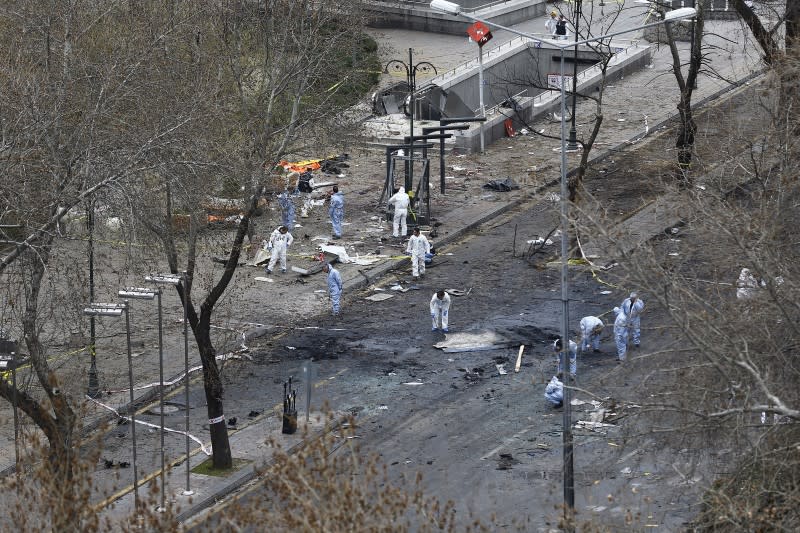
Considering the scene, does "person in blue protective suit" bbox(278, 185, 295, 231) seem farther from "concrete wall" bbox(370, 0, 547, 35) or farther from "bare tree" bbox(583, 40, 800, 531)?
"concrete wall" bbox(370, 0, 547, 35)

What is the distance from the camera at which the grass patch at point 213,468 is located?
2064 centimetres

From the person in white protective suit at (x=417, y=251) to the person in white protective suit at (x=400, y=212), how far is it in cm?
223

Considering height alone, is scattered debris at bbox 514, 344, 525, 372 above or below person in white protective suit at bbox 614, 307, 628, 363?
below

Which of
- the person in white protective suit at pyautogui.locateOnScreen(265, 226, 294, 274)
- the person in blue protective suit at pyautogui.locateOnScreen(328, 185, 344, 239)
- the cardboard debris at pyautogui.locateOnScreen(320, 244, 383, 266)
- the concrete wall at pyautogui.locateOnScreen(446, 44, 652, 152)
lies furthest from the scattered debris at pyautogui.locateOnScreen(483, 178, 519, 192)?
the person in white protective suit at pyautogui.locateOnScreen(265, 226, 294, 274)

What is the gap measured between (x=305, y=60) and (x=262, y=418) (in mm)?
5936

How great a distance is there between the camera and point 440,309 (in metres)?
26.6

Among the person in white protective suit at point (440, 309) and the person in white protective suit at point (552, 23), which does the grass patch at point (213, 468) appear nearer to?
the person in white protective suit at point (440, 309)

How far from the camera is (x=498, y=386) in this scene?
2403cm

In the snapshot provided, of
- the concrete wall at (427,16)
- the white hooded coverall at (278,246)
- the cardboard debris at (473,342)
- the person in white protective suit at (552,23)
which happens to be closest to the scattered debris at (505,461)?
the cardboard debris at (473,342)

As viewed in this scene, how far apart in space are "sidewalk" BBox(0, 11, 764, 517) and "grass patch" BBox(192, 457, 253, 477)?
0.13 meters

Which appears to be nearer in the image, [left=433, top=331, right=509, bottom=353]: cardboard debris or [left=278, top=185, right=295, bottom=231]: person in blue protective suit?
[left=433, top=331, right=509, bottom=353]: cardboard debris

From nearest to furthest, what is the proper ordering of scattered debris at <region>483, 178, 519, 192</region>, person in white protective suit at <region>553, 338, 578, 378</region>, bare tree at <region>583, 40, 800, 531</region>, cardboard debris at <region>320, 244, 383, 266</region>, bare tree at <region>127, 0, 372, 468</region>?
bare tree at <region>583, 40, 800, 531</region>
bare tree at <region>127, 0, 372, 468</region>
person in white protective suit at <region>553, 338, 578, 378</region>
cardboard debris at <region>320, 244, 383, 266</region>
scattered debris at <region>483, 178, 519, 192</region>

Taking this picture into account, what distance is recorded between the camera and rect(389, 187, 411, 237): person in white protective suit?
1254 inches

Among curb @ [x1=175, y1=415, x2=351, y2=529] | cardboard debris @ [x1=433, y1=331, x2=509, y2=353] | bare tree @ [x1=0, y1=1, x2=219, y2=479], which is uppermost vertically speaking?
bare tree @ [x1=0, y1=1, x2=219, y2=479]
